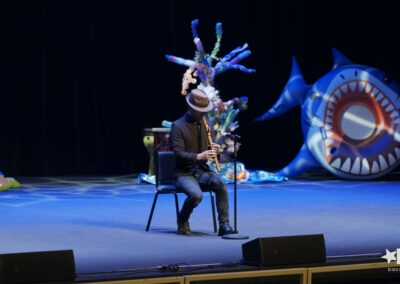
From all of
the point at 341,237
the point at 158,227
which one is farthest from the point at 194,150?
the point at 341,237

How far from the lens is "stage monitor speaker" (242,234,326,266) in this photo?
9.77 feet

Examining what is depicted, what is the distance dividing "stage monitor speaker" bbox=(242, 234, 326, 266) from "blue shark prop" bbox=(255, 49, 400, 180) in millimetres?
5841

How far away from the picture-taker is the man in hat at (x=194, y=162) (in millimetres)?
4707

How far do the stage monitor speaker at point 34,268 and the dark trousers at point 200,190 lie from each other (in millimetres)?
2053

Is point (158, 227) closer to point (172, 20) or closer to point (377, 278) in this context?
point (377, 278)

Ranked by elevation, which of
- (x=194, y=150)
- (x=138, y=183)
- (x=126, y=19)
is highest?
(x=126, y=19)

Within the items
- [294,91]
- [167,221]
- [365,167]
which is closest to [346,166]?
[365,167]

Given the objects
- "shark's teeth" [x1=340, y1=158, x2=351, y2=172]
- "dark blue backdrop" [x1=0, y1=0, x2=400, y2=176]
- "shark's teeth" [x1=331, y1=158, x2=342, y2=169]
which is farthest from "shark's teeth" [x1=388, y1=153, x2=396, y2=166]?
"dark blue backdrop" [x1=0, y1=0, x2=400, y2=176]

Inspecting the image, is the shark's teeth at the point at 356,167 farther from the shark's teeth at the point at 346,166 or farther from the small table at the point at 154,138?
the small table at the point at 154,138

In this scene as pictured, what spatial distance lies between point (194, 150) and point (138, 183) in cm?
378

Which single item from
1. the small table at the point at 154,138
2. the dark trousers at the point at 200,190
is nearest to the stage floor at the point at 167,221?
the dark trousers at the point at 200,190

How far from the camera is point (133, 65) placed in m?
9.84

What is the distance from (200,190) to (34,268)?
2279 mm

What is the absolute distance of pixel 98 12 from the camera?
962cm
